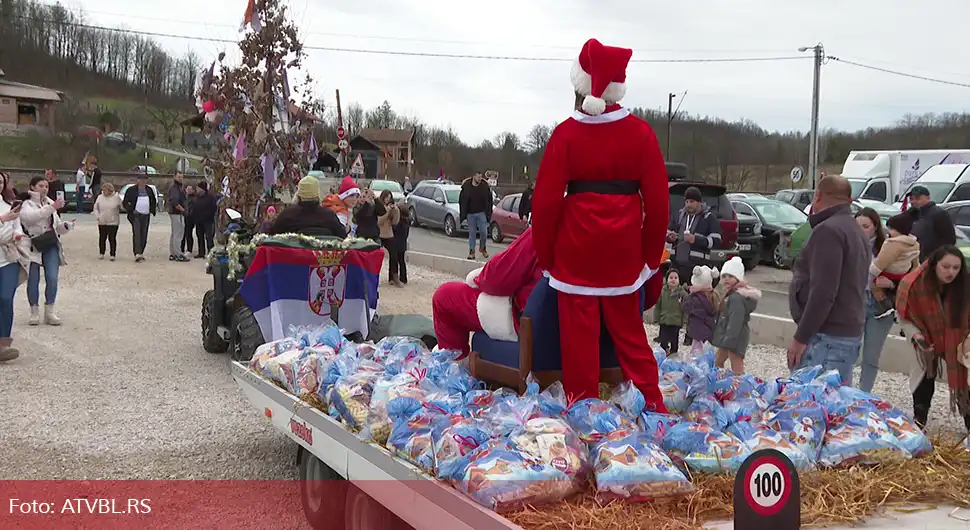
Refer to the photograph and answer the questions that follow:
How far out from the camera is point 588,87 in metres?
3.97

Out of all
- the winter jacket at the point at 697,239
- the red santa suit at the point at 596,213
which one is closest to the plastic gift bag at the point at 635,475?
the red santa suit at the point at 596,213

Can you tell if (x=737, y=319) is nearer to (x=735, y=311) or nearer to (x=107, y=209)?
(x=735, y=311)

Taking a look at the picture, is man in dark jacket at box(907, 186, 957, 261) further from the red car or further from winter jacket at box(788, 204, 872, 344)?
the red car

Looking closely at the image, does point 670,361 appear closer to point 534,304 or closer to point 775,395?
point 775,395

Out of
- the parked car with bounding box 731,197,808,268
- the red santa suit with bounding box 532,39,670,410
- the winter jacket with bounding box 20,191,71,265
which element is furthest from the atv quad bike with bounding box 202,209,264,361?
the parked car with bounding box 731,197,808,268

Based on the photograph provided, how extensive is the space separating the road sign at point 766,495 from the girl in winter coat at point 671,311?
5.88m

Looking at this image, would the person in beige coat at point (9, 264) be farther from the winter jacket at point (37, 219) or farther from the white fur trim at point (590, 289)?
the white fur trim at point (590, 289)

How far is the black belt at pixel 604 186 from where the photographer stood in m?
3.92

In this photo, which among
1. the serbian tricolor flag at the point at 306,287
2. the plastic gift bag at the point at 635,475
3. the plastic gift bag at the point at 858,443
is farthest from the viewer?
the serbian tricolor flag at the point at 306,287

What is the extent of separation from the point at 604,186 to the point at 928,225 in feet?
21.5

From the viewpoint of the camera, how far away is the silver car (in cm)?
2522

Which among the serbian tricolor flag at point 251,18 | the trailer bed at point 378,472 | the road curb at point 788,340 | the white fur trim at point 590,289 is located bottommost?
the road curb at point 788,340

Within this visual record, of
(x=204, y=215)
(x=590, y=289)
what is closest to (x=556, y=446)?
(x=590, y=289)

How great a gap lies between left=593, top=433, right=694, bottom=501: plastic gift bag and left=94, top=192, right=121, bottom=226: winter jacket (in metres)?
14.8
